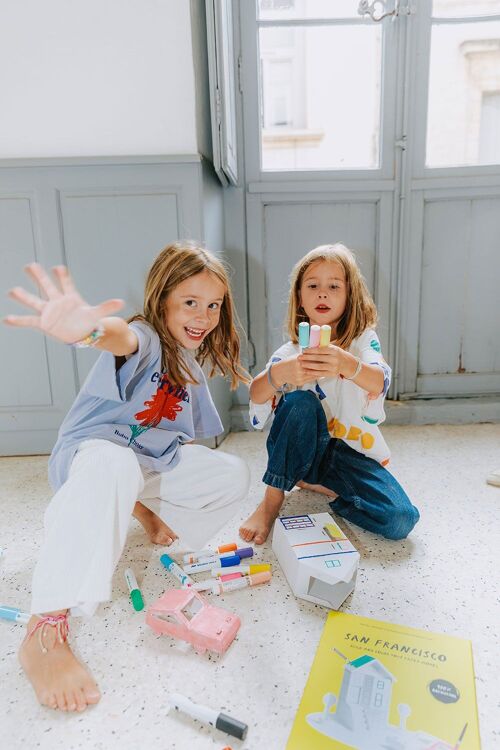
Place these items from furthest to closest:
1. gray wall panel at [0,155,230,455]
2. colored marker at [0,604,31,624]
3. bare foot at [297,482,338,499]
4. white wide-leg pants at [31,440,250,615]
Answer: gray wall panel at [0,155,230,455]
bare foot at [297,482,338,499]
colored marker at [0,604,31,624]
white wide-leg pants at [31,440,250,615]

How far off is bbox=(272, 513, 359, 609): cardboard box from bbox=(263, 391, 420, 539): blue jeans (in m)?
0.13

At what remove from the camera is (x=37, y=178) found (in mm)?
1420

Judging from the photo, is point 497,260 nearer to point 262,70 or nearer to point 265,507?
point 262,70

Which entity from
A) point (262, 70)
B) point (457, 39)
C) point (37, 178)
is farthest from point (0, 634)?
point (457, 39)

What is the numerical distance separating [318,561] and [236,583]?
0.16 metres

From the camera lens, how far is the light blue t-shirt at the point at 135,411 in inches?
32.4

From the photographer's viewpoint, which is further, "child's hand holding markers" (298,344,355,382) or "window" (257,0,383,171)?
"window" (257,0,383,171)

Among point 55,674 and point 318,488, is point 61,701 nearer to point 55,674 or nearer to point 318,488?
point 55,674

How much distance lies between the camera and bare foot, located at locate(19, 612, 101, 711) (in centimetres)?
66

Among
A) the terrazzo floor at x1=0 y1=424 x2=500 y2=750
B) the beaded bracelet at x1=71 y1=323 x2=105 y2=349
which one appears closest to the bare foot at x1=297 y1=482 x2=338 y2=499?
the terrazzo floor at x1=0 y1=424 x2=500 y2=750

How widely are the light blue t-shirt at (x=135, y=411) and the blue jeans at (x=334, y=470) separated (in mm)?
208

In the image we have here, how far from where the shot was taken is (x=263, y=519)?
3.57 ft

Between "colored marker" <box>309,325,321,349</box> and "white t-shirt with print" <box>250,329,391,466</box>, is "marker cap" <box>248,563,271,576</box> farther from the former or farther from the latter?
"colored marker" <box>309,325,321,349</box>

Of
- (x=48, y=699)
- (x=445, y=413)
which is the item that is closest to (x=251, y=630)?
(x=48, y=699)
